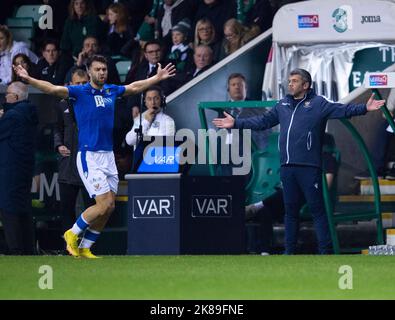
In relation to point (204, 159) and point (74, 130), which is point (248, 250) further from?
point (74, 130)

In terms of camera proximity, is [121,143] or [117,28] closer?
[121,143]

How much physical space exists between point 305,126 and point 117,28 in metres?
6.56

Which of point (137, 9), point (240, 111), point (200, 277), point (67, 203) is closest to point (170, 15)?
point (137, 9)

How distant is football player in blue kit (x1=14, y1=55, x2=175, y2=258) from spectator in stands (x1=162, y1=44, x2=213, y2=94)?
14.0ft

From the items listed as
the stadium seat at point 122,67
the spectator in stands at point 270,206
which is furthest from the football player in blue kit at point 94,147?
the stadium seat at point 122,67

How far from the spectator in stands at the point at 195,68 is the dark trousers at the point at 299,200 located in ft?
13.6

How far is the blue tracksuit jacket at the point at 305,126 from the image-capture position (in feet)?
57.8

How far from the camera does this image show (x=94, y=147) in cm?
1714

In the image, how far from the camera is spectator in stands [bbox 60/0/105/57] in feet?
77.0

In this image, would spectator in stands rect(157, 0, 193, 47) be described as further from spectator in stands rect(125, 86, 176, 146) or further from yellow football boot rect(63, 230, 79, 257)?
yellow football boot rect(63, 230, 79, 257)

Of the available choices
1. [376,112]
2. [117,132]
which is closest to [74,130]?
[117,132]

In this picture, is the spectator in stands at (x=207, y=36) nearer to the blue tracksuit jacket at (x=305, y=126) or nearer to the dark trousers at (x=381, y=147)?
the dark trousers at (x=381, y=147)

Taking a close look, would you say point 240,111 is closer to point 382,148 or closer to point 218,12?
point 382,148
